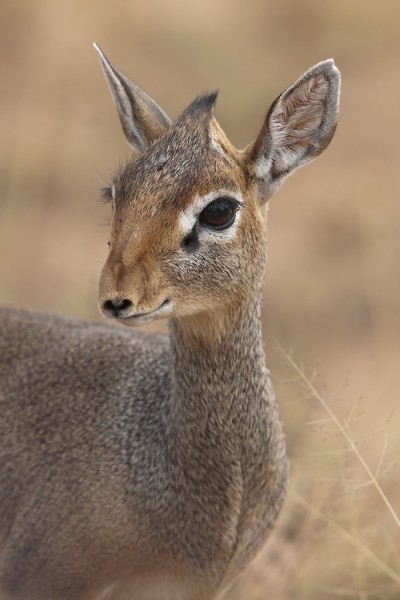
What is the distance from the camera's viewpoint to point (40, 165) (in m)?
11.3

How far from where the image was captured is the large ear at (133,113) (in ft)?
17.4

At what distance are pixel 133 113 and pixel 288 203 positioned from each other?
6134mm

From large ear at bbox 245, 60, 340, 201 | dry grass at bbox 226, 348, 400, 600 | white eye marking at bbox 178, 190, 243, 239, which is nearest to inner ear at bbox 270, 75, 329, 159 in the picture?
large ear at bbox 245, 60, 340, 201

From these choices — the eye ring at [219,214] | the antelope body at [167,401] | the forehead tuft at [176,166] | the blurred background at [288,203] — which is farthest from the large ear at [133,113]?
the blurred background at [288,203]

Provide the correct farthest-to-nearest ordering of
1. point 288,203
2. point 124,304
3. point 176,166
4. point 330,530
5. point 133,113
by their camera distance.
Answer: point 288,203 < point 330,530 < point 133,113 < point 176,166 < point 124,304

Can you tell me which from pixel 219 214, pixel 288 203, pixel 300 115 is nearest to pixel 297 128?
pixel 300 115

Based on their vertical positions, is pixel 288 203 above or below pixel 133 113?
below

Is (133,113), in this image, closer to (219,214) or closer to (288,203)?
(219,214)

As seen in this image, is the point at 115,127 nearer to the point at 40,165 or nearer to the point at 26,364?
the point at 40,165

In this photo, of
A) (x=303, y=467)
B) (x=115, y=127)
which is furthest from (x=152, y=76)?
(x=303, y=467)

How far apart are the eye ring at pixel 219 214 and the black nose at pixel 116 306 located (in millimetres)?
524

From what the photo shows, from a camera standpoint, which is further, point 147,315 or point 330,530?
point 330,530

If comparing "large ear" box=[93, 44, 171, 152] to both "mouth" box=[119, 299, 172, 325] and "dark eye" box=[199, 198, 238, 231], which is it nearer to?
"dark eye" box=[199, 198, 238, 231]

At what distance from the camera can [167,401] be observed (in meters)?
5.36
